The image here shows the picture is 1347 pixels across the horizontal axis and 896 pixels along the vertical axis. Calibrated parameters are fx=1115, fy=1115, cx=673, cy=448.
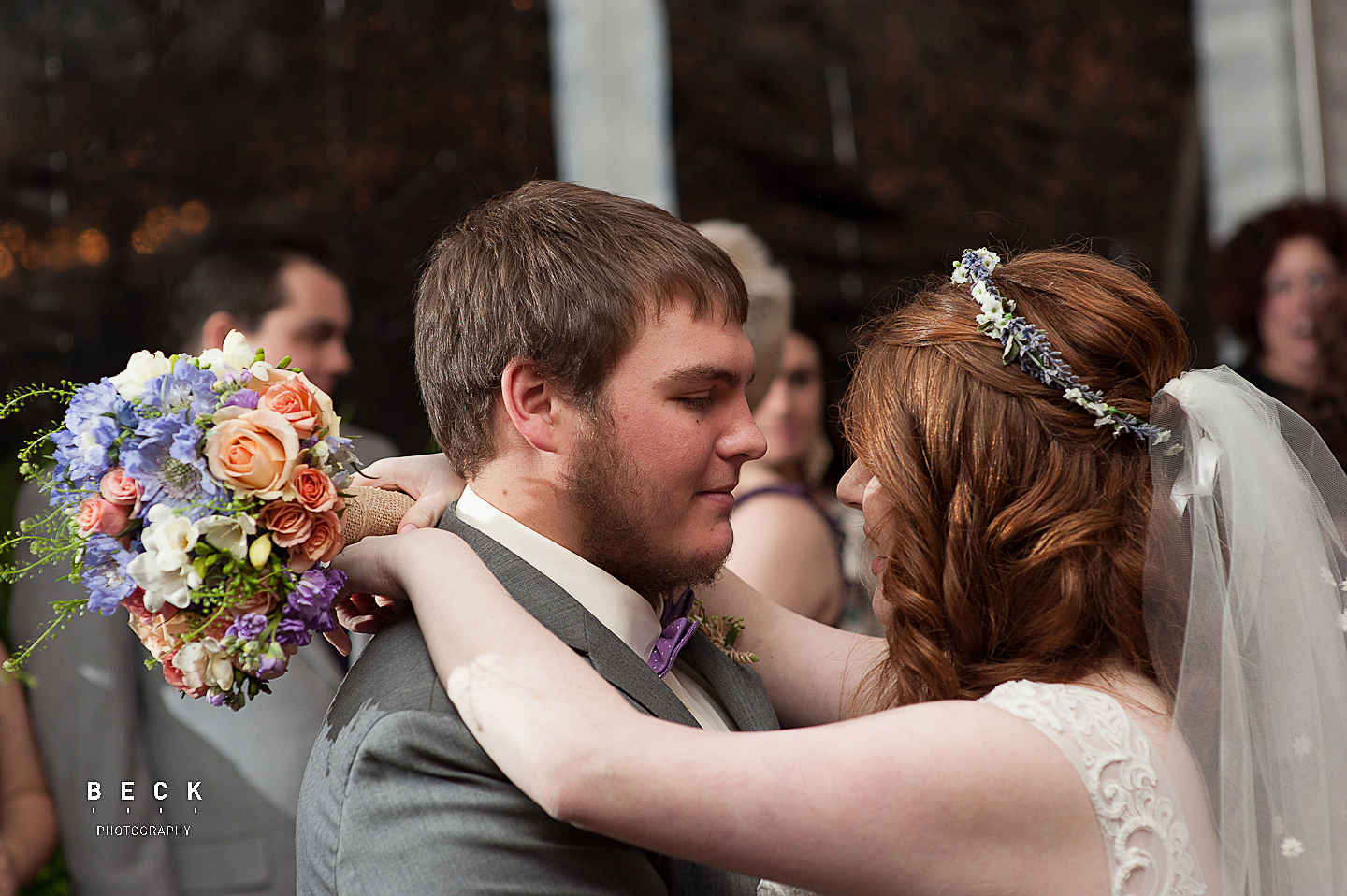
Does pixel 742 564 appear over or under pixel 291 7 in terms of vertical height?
under

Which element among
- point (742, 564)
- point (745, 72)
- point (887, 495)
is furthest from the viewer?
point (745, 72)

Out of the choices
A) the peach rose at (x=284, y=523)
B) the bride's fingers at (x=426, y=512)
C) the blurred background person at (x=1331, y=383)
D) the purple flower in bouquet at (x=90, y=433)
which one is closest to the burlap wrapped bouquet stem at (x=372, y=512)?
the bride's fingers at (x=426, y=512)

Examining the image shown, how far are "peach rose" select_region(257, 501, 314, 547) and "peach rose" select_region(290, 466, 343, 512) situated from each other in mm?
17

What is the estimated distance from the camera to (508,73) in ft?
13.3

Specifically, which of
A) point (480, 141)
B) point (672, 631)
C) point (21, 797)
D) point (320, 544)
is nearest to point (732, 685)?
point (672, 631)

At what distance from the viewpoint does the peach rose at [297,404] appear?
149 centimetres

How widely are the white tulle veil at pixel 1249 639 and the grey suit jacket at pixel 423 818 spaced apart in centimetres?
77

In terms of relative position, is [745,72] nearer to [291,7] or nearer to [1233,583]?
[291,7]

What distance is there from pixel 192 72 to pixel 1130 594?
3.25 metres

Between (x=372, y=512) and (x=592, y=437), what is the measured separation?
0.39 meters

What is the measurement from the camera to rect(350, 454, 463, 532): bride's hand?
1.87 meters

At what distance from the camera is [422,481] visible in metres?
1.95

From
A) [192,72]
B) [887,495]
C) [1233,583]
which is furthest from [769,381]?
[192,72]

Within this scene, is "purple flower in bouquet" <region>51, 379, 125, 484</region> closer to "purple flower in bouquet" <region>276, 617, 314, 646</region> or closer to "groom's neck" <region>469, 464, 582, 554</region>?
"purple flower in bouquet" <region>276, 617, 314, 646</region>
